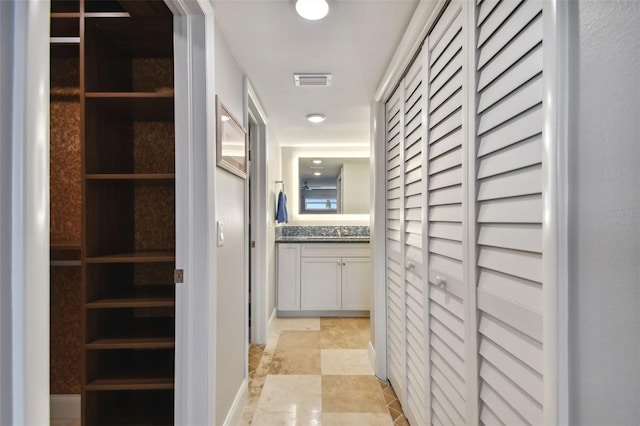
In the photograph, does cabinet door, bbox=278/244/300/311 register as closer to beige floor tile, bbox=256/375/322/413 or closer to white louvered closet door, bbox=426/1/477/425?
beige floor tile, bbox=256/375/322/413

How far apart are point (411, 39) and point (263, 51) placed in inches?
30.7

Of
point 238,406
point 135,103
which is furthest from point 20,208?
point 238,406

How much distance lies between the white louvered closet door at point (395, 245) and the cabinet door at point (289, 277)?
5.24 feet

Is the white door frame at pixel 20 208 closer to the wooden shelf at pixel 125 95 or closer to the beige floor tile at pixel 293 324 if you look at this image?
the wooden shelf at pixel 125 95

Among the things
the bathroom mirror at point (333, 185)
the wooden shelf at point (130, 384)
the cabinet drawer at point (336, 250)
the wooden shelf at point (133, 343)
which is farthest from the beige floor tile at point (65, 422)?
the bathroom mirror at point (333, 185)

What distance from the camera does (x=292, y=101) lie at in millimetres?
2514

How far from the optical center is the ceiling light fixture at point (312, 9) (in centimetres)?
131

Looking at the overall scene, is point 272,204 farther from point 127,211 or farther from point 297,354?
point 127,211

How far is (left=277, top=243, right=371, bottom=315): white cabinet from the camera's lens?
368 centimetres

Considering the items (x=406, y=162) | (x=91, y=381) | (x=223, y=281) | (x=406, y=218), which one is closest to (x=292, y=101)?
(x=406, y=162)

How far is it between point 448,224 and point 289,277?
2.71m

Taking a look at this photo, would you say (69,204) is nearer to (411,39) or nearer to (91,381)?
(91,381)

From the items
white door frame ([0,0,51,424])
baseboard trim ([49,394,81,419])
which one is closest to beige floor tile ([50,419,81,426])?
baseboard trim ([49,394,81,419])

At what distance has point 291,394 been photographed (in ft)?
6.95
